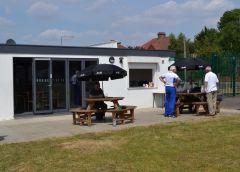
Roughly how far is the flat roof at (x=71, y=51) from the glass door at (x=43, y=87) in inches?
19.9

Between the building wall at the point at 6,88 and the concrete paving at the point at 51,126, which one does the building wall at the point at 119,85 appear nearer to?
the building wall at the point at 6,88

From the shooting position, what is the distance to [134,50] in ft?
68.2

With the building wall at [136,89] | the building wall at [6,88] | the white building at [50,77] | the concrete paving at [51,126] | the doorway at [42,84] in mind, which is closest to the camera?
the concrete paving at [51,126]

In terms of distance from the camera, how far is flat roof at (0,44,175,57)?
1747 centimetres

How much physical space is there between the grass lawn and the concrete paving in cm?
107

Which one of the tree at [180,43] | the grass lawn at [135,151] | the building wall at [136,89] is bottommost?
the grass lawn at [135,151]

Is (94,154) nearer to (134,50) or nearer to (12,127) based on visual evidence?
(12,127)

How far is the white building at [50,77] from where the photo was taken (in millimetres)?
17453

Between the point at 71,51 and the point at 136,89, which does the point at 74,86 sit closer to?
the point at 71,51

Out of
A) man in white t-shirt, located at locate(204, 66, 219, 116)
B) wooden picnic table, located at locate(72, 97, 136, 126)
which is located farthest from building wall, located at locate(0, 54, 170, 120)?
man in white t-shirt, located at locate(204, 66, 219, 116)

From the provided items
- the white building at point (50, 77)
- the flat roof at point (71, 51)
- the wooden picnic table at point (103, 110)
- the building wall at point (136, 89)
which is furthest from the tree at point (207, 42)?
the wooden picnic table at point (103, 110)

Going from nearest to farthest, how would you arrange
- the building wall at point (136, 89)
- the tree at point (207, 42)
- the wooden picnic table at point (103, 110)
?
the wooden picnic table at point (103, 110)
the building wall at point (136, 89)
the tree at point (207, 42)

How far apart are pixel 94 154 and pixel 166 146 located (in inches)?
67.1

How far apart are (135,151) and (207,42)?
52.4 meters
